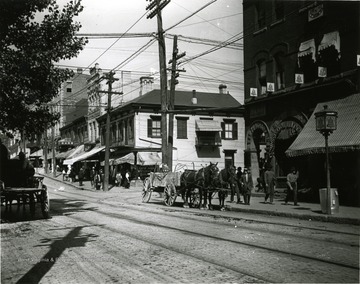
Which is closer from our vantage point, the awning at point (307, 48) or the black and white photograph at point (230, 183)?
the black and white photograph at point (230, 183)

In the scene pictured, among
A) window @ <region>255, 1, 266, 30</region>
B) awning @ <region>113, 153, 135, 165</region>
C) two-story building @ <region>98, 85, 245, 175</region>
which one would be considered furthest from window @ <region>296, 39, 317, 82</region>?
awning @ <region>113, 153, 135, 165</region>

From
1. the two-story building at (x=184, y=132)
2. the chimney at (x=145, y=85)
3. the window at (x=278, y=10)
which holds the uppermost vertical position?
the chimney at (x=145, y=85)

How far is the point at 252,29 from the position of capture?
2444 centimetres

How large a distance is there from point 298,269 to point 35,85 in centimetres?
1143

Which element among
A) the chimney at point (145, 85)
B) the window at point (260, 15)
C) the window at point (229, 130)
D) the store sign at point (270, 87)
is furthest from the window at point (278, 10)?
the chimney at point (145, 85)

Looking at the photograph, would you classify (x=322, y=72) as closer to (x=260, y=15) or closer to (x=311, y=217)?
(x=260, y=15)

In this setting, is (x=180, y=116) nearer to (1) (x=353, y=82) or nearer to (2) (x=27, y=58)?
(1) (x=353, y=82)

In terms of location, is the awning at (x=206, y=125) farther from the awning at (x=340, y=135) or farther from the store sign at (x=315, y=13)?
the awning at (x=340, y=135)

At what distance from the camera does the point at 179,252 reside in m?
7.72

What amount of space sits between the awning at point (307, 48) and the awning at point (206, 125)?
68.4ft

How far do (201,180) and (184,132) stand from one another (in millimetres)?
23958

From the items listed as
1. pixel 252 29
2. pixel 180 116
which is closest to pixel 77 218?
pixel 252 29

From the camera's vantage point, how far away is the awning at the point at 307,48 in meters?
19.4

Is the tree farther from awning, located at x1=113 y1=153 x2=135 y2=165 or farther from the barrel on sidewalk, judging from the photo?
awning, located at x1=113 y1=153 x2=135 y2=165
